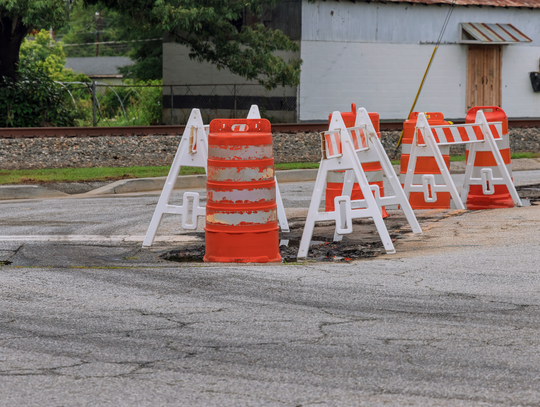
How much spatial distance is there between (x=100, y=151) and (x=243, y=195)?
11298 mm

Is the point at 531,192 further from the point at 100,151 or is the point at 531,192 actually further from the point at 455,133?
the point at 100,151

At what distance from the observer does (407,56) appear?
23.8 m

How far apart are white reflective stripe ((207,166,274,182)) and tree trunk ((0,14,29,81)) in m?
15.1

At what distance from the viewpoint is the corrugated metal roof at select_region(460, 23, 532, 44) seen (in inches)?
949

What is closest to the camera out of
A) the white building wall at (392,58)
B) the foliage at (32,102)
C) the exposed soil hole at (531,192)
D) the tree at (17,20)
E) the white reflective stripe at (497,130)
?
the white reflective stripe at (497,130)

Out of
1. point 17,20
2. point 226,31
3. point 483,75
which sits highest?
point 17,20

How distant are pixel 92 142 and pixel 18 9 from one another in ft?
11.5

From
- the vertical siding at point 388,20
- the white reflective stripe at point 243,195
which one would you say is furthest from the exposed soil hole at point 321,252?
the vertical siding at point 388,20

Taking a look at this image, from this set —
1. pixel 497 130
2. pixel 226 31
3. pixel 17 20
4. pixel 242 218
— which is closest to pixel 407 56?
pixel 226 31

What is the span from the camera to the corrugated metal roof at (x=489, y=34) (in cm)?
2409

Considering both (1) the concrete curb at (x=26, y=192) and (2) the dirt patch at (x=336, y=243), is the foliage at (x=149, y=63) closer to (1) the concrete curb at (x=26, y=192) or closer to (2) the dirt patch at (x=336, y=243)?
(1) the concrete curb at (x=26, y=192)

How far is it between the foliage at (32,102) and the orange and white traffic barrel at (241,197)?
14.3m

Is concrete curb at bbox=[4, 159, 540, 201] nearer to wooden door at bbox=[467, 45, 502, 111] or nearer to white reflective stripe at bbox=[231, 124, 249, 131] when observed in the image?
white reflective stripe at bbox=[231, 124, 249, 131]

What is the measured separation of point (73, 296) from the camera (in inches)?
221
